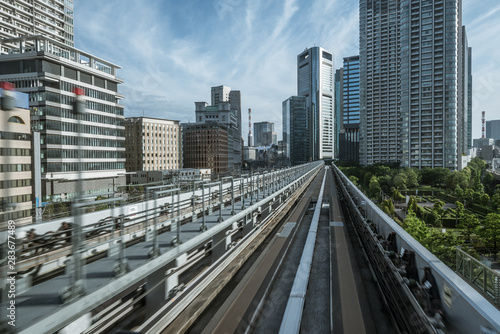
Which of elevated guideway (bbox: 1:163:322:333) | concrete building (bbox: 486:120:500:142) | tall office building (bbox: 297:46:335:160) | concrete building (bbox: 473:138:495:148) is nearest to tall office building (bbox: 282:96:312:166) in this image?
tall office building (bbox: 297:46:335:160)

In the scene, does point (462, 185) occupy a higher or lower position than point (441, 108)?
lower

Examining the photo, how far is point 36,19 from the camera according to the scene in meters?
48.6

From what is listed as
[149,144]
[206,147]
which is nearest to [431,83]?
[206,147]

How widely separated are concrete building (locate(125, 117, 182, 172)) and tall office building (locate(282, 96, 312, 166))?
76.8m

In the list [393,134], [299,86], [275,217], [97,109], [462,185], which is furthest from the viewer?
[299,86]

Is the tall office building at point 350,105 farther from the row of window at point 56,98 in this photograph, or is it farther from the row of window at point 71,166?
the row of window at point 56,98

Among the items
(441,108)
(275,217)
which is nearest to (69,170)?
(275,217)

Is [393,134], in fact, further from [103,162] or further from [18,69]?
[18,69]

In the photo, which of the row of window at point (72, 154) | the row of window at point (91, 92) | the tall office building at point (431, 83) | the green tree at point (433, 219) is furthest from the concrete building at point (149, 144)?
the green tree at point (433, 219)

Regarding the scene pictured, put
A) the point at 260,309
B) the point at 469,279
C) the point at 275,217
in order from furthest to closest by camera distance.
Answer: the point at 275,217
the point at 260,309
the point at 469,279

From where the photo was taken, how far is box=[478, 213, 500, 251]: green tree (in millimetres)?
17875

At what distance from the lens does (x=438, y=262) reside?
4039mm

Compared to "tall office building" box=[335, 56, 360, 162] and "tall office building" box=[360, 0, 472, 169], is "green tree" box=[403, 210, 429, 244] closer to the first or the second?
"tall office building" box=[360, 0, 472, 169]

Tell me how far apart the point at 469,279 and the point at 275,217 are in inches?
388
